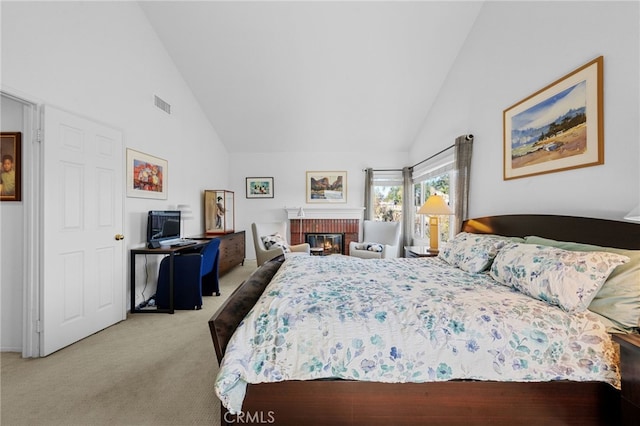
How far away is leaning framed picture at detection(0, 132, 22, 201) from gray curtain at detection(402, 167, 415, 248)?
5428 millimetres

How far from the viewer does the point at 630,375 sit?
3.82 feet

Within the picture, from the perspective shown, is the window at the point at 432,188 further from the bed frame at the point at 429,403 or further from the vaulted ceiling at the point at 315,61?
the bed frame at the point at 429,403

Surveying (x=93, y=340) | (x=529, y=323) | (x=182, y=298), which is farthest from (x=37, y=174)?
(x=529, y=323)

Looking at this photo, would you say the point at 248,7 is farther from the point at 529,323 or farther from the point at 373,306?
the point at 529,323

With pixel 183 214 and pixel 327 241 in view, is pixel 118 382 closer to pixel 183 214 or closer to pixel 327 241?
pixel 183 214

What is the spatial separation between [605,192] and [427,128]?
3.29 meters

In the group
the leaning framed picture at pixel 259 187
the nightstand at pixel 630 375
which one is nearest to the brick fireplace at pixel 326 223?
the leaning framed picture at pixel 259 187

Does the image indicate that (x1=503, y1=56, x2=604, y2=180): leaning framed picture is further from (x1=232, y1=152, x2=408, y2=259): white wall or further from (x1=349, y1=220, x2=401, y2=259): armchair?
(x1=232, y1=152, x2=408, y2=259): white wall

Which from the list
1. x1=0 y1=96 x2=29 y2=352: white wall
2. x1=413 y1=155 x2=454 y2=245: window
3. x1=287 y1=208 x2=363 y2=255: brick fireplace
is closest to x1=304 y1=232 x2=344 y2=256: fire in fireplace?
x1=287 y1=208 x2=363 y2=255: brick fireplace

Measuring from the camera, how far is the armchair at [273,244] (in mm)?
4336

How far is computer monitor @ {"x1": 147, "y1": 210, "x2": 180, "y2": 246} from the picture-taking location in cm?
324

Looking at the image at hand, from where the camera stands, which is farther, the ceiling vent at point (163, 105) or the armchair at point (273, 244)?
the armchair at point (273, 244)

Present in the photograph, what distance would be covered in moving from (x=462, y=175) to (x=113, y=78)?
13.6ft

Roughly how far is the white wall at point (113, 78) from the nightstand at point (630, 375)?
3.98 metres
